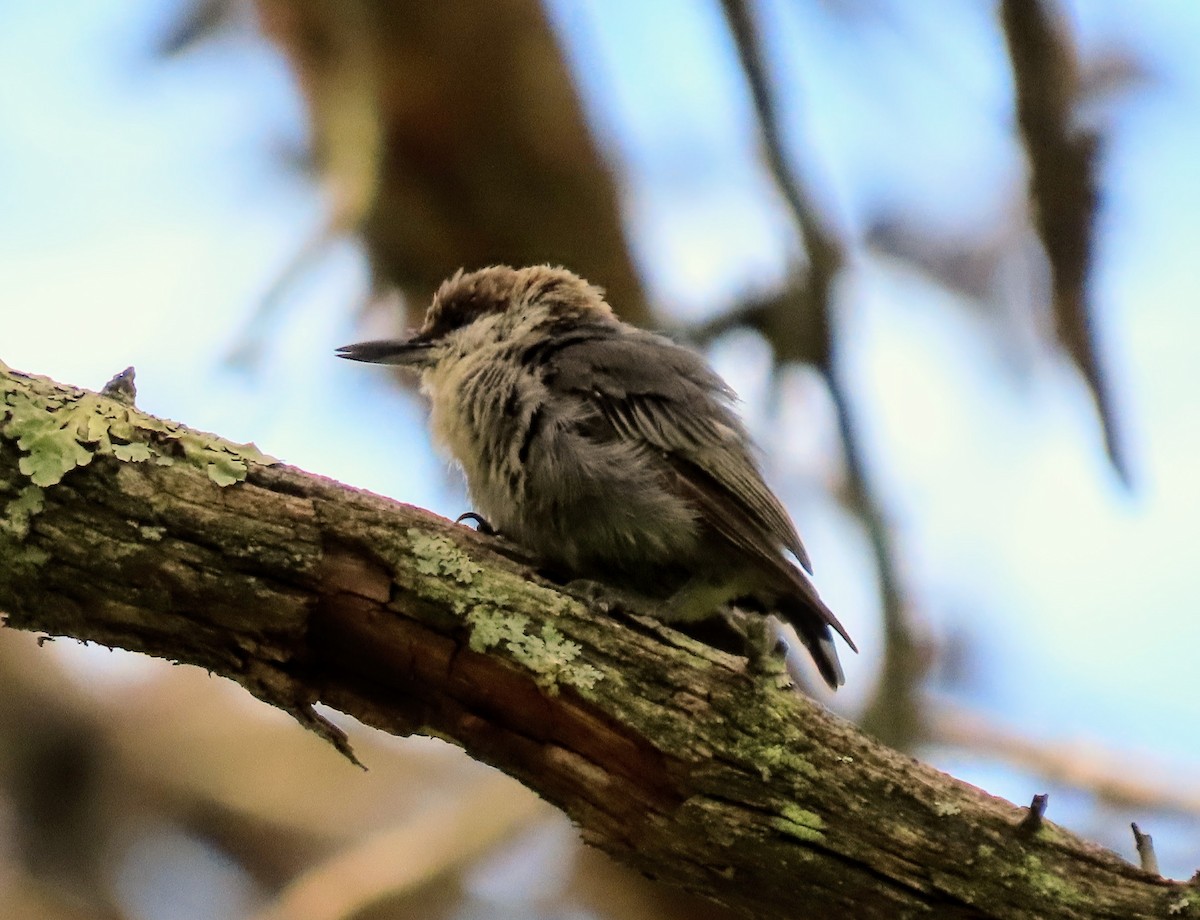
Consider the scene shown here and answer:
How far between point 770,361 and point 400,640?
2.16 metres

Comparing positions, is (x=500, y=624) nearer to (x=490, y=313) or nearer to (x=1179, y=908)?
(x=1179, y=908)

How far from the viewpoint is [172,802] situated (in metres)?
4.16

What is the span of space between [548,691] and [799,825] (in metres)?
0.45

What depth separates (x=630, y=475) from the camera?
253cm

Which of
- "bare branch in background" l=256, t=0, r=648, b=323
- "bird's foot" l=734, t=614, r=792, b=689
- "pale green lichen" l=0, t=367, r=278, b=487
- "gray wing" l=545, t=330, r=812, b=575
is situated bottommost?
"pale green lichen" l=0, t=367, r=278, b=487

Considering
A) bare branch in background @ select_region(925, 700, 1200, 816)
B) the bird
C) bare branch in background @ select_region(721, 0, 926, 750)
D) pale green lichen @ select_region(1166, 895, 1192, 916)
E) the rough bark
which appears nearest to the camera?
the rough bark

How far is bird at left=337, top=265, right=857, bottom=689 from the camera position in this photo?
8.23ft

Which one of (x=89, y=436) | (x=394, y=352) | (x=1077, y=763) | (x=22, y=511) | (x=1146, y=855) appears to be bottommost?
(x=22, y=511)

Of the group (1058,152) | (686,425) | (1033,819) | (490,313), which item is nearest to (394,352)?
(490,313)

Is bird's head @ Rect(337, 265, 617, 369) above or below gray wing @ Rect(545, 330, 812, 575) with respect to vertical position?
above

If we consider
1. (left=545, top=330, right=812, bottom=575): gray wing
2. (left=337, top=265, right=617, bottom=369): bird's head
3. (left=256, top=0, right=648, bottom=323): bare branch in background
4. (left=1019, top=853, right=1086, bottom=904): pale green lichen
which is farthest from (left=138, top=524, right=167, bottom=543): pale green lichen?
(left=256, top=0, right=648, bottom=323): bare branch in background

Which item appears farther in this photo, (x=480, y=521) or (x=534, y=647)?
(x=480, y=521)

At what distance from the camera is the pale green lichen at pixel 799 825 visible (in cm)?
198

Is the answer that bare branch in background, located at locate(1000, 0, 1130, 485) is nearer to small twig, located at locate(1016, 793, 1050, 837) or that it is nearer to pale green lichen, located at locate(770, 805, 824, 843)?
small twig, located at locate(1016, 793, 1050, 837)
